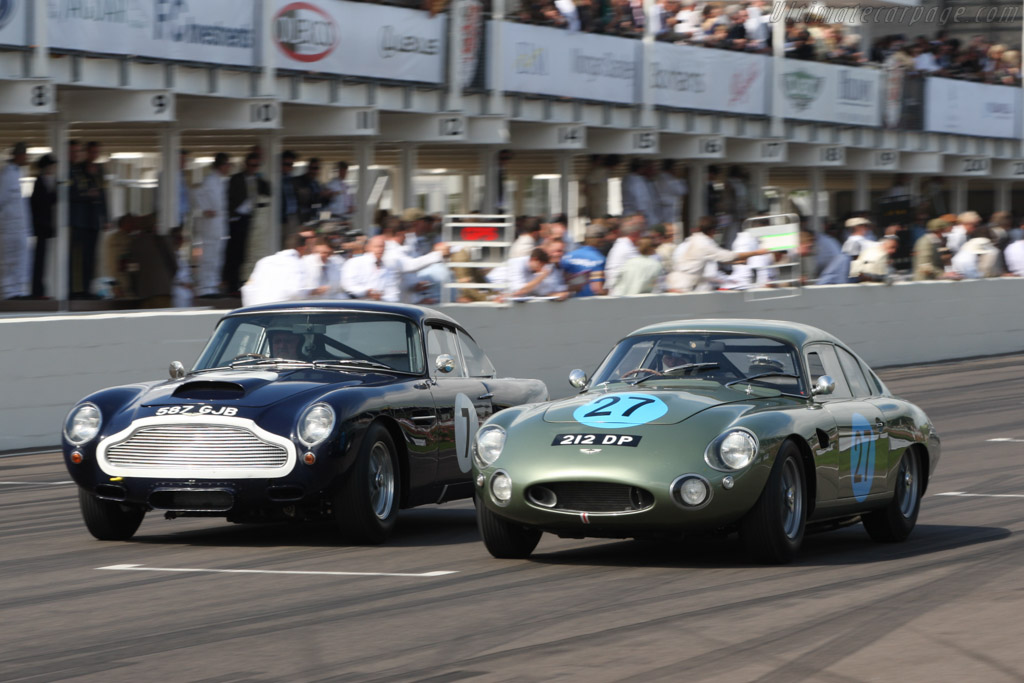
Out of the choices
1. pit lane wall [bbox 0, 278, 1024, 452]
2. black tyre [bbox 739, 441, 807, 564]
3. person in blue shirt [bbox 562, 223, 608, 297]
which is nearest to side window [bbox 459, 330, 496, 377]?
black tyre [bbox 739, 441, 807, 564]

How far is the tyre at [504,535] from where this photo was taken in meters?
8.38

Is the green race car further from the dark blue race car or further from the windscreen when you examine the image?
Answer: the windscreen

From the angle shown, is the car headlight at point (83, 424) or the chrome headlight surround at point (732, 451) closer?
the chrome headlight surround at point (732, 451)

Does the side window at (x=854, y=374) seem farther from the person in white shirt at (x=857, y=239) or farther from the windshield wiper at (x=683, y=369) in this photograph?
the person in white shirt at (x=857, y=239)

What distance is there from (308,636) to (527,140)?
20906 millimetres

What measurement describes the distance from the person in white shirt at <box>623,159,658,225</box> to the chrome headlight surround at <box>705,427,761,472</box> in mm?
17929

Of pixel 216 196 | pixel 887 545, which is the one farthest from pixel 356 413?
pixel 216 196

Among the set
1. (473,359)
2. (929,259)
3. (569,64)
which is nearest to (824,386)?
(473,359)

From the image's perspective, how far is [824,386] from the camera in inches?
338

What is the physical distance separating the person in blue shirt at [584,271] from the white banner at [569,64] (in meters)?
5.74

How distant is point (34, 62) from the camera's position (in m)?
17.7

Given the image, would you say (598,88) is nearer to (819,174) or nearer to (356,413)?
(819,174)

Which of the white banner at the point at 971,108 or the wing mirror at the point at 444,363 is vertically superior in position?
the white banner at the point at 971,108

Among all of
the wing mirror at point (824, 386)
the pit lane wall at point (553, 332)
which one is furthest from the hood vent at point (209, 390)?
the pit lane wall at point (553, 332)
